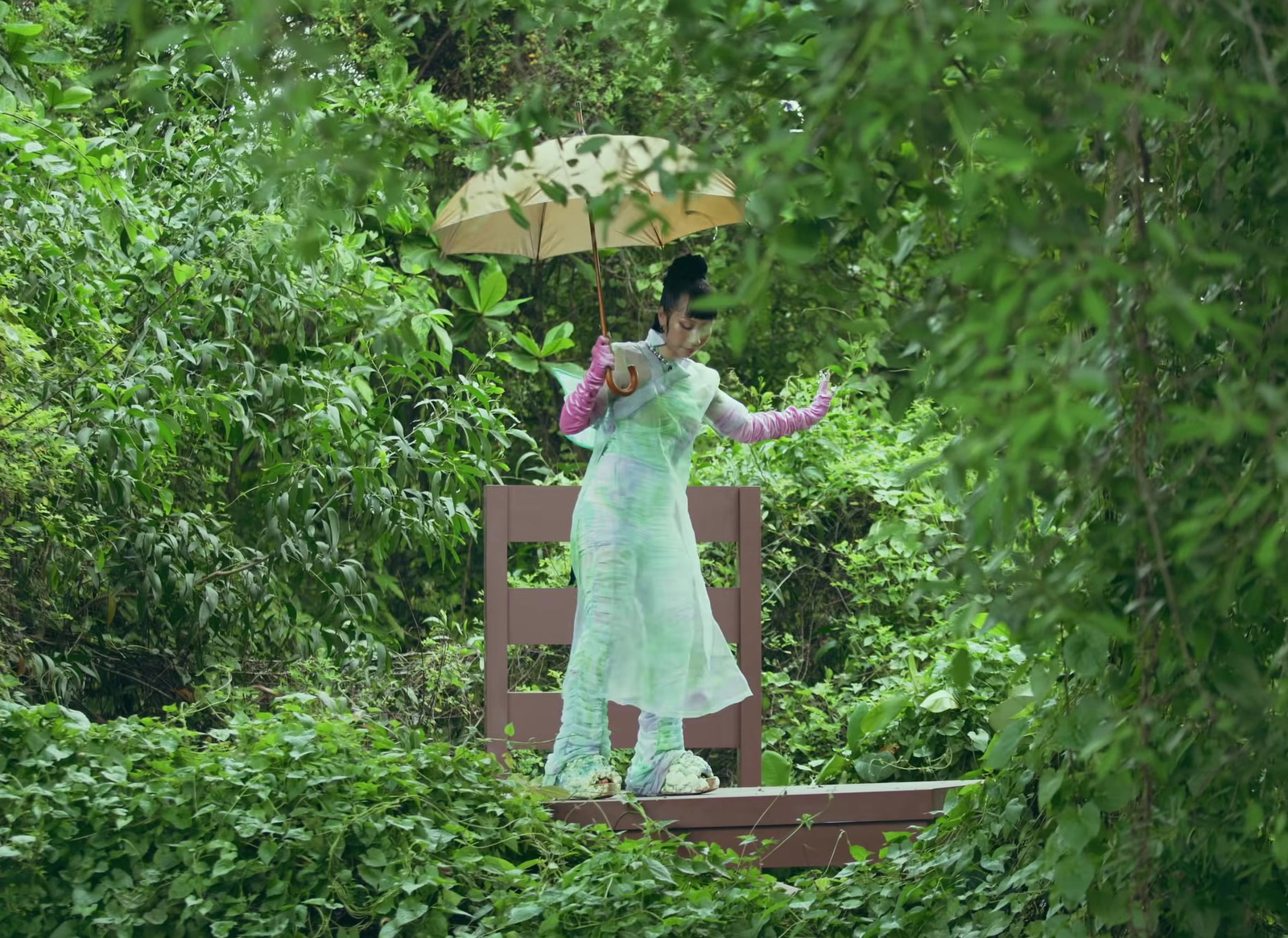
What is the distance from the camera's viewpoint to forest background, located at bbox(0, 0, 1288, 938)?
173 centimetres

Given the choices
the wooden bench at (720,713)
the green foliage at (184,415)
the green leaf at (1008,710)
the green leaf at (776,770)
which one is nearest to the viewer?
the wooden bench at (720,713)

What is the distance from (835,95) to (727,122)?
0.55m

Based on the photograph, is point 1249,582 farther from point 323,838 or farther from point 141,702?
point 141,702

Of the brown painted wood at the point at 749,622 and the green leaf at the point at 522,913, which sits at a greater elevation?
the brown painted wood at the point at 749,622

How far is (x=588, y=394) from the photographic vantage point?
4.40 m

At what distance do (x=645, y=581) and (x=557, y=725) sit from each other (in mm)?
788

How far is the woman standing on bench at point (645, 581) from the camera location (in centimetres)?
440

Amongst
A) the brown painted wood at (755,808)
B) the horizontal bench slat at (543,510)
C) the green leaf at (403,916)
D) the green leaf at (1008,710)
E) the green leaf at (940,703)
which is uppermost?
the horizontal bench slat at (543,510)

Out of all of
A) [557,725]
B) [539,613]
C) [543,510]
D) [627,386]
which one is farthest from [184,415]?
[627,386]

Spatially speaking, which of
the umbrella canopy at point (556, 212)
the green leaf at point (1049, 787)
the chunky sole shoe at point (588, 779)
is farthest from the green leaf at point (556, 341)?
the green leaf at point (1049, 787)

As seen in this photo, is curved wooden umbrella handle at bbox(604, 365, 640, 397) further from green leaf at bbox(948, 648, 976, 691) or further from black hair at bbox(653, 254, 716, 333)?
green leaf at bbox(948, 648, 976, 691)

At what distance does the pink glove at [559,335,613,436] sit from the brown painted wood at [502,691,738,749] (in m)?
0.97

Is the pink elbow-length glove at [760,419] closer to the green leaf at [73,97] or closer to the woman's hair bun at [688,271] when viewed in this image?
the woman's hair bun at [688,271]

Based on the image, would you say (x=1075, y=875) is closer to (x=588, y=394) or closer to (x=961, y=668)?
(x=961, y=668)
